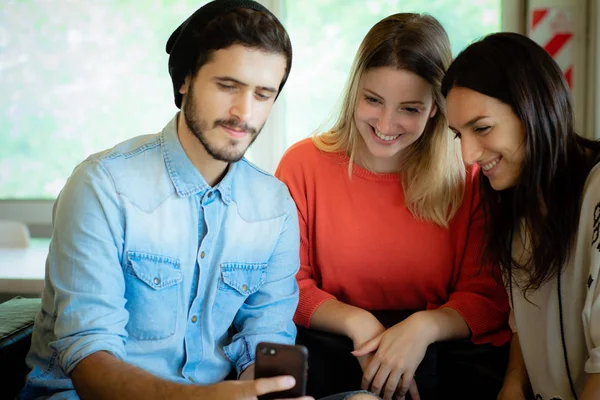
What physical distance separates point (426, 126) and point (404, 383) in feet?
2.19

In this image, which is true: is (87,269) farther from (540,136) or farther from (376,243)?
(540,136)

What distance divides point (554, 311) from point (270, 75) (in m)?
0.79

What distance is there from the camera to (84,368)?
1.17 m

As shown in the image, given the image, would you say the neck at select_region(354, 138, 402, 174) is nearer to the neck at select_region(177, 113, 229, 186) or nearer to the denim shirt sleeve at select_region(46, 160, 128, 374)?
the neck at select_region(177, 113, 229, 186)

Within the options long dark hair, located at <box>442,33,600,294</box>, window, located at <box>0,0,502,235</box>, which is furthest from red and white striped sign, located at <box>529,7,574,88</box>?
long dark hair, located at <box>442,33,600,294</box>

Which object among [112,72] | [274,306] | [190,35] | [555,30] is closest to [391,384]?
[274,306]

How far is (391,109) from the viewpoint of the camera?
155 cm

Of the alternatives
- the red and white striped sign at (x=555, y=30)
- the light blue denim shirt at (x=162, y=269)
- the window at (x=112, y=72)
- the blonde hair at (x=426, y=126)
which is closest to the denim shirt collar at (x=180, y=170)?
the light blue denim shirt at (x=162, y=269)

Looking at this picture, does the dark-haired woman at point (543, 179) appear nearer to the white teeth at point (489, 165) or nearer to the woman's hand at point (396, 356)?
the white teeth at point (489, 165)

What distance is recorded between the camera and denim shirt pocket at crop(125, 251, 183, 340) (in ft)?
4.28

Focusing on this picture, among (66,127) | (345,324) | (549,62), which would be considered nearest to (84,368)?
(345,324)

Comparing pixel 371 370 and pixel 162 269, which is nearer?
pixel 162 269

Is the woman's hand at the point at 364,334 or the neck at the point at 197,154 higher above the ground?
the neck at the point at 197,154

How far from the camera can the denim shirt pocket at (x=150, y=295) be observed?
1.30 m
